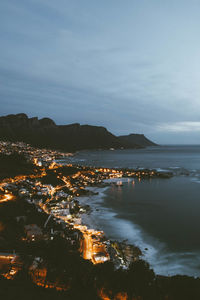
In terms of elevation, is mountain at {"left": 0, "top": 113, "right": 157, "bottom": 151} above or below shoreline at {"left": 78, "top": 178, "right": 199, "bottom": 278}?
above

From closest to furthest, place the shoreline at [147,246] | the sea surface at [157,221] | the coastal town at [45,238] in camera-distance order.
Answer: the coastal town at [45,238]
the shoreline at [147,246]
the sea surface at [157,221]

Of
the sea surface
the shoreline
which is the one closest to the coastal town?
the shoreline

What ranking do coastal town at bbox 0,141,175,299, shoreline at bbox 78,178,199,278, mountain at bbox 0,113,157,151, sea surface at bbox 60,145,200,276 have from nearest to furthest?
coastal town at bbox 0,141,175,299 < shoreline at bbox 78,178,199,278 < sea surface at bbox 60,145,200,276 < mountain at bbox 0,113,157,151

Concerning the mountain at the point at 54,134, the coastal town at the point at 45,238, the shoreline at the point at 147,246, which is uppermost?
the mountain at the point at 54,134

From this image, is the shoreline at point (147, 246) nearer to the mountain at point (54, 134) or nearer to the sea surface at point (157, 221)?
the sea surface at point (157, 221)

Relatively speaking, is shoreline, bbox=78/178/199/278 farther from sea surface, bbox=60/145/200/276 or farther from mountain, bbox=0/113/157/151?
mountain, bbox=0/113/157/151

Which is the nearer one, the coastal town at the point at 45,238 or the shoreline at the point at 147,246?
the coastal town at the point at 45,238

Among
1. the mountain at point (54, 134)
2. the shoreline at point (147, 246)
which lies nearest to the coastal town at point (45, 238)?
the shoreline at point (147, 246)

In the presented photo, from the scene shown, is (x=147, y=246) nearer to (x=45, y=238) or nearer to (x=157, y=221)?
(x=157, y=221)

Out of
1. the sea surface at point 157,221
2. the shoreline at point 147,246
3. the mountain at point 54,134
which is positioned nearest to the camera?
the shoreline at point 147,246
